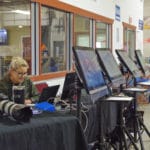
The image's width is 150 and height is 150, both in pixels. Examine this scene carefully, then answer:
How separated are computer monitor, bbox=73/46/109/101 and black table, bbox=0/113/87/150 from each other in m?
0.27

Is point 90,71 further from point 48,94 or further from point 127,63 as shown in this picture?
point 127,63

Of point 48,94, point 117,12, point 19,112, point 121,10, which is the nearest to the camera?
point 19,112

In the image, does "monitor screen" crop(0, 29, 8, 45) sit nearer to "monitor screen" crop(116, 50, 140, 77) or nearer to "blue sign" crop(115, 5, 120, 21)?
"monitor screen" crop(116, 50, 140, 77)

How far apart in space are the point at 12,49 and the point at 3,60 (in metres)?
0.86

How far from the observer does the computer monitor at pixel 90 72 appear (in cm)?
244

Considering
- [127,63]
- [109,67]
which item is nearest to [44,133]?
[109,67]

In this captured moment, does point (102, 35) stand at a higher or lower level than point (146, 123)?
higher

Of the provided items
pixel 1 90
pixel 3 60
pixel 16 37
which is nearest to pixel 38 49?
pixel 3 60

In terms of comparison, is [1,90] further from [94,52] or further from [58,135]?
[58,135]

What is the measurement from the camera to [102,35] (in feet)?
25.7

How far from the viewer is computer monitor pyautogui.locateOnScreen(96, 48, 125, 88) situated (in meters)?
3.07

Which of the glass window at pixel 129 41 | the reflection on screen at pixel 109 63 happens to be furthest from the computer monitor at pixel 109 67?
the glass window at pixel 129 41

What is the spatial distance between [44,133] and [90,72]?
67cm

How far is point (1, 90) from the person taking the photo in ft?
11.0
